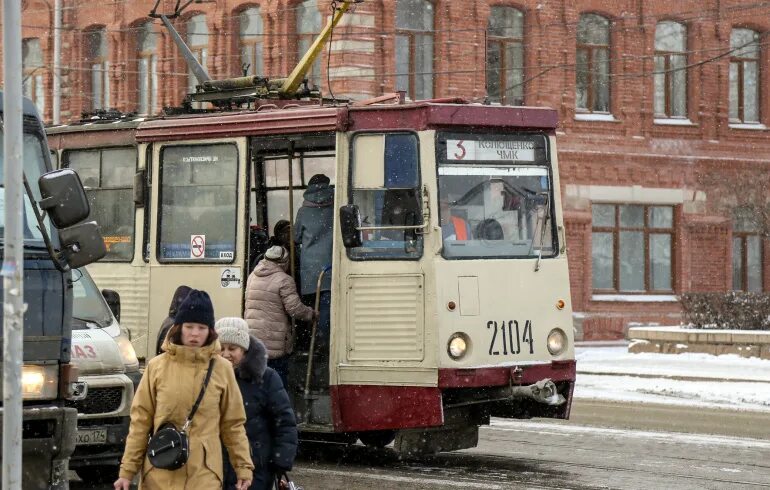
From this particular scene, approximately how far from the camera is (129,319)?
1594 cm

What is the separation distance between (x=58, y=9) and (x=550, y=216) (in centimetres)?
2807

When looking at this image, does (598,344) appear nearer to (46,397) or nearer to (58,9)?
(58,9)

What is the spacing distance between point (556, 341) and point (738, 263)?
85.8 ft

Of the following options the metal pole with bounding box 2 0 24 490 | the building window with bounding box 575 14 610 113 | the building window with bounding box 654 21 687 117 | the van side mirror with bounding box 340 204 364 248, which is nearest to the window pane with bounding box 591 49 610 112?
the building window with bounding box 575 14 610 113

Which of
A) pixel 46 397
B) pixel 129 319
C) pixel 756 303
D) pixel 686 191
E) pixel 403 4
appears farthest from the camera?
pixel 686 191

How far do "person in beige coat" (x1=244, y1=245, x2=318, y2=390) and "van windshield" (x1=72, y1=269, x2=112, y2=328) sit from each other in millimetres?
1653

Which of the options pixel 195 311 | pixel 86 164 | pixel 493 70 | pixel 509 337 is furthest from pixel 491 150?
pixel 493 70

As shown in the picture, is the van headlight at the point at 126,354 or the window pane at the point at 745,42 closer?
the van headlight at the point at 126,354

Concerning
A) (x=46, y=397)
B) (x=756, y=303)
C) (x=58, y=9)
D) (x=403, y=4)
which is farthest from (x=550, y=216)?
(x=58, y=9)

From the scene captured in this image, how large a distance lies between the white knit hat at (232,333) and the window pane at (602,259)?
29683 millimetres

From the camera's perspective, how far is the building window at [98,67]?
41.0 m

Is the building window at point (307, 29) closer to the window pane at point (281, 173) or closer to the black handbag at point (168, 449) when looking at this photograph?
the window pane at point (281, 173)

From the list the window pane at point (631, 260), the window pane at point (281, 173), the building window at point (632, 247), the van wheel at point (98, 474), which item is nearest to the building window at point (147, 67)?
the building window at point (632, 247)

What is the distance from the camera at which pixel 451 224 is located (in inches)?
547
